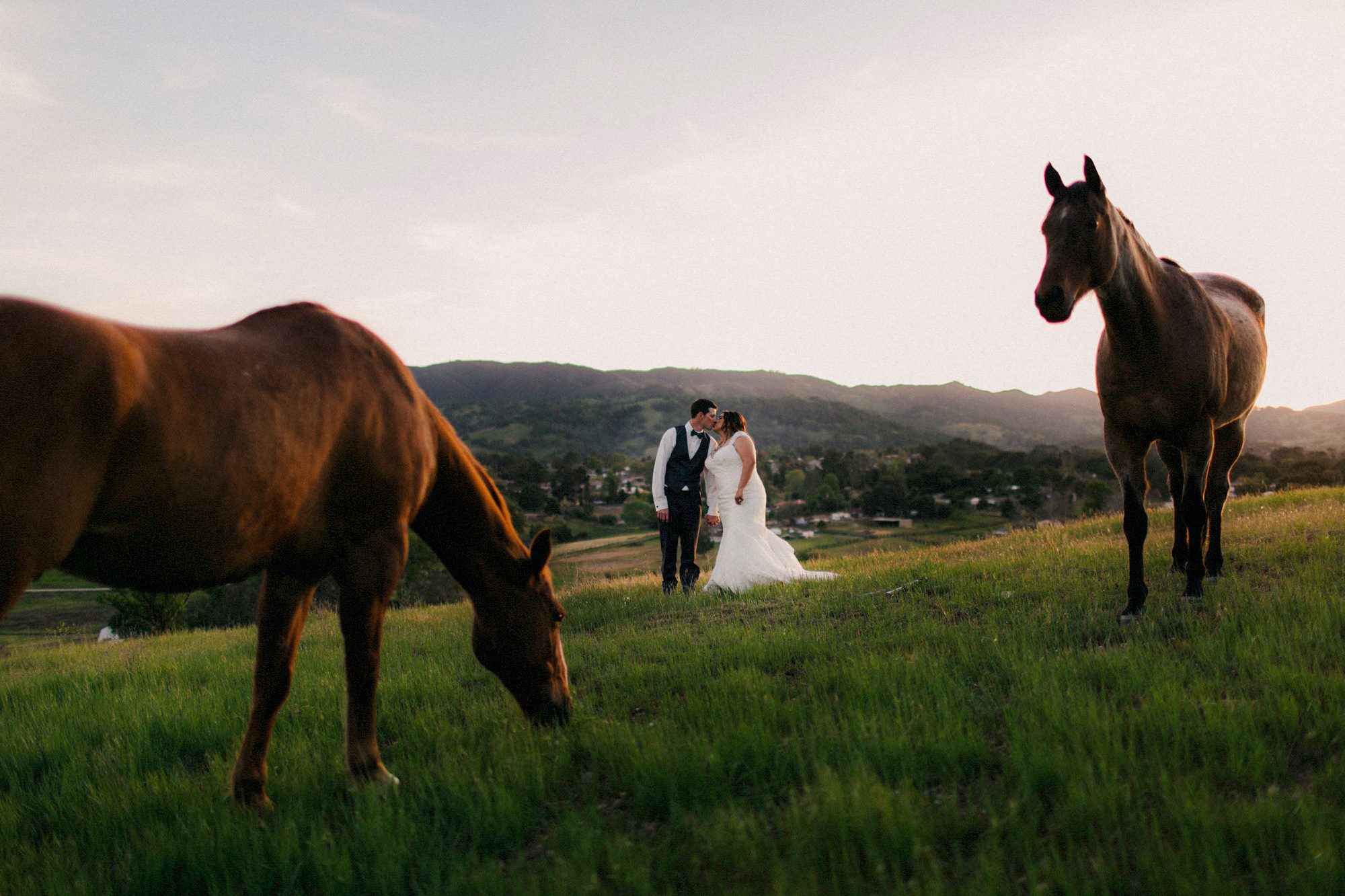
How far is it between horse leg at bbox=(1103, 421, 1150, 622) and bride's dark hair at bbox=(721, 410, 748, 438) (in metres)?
5.40

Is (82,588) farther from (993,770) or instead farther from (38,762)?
(993,770)

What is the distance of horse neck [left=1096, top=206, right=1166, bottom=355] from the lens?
18.4 feet

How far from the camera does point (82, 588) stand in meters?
55.0

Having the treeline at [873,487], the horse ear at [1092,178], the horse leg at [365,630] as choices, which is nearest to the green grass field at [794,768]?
the horse leg at [365,630]

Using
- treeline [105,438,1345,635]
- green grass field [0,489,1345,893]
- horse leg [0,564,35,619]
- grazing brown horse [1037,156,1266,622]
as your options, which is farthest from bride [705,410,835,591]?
treeline [105,438,1345,635]

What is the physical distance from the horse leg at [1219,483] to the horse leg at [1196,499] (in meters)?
0.52

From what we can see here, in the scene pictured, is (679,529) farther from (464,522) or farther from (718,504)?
(464,522)

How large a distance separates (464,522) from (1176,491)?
22.1 feet

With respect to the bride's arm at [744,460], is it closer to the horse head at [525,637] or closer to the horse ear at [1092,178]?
the horse ear at [1092,178]

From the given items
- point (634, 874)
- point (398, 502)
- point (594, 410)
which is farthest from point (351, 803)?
point (594, 410)

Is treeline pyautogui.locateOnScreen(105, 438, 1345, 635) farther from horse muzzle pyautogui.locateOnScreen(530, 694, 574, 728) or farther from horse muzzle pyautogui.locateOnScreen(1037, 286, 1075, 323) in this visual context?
horse muzzle pyautogui.locateOnScreen(1037, 286, 1075, 323)

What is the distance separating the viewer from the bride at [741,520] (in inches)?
407

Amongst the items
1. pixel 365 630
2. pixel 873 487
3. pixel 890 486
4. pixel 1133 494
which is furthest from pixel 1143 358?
pixel 873 487

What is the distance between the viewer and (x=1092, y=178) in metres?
5.29
